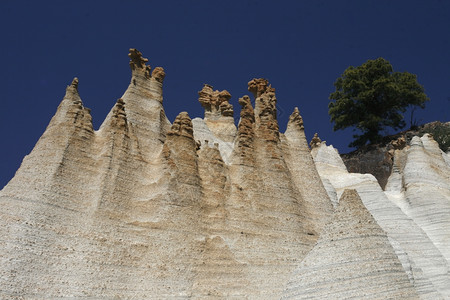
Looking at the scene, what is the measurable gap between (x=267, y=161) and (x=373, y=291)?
7.62m

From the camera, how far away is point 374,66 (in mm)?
42500

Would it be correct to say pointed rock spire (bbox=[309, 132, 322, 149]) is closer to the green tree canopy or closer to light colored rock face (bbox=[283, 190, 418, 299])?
the green tree canopy

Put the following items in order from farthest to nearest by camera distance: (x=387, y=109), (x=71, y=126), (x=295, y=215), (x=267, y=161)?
(x=387, y=109)
(x=267, y=161)
(x=295, y=215)
(x=71, y=126)

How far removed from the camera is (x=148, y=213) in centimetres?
1234

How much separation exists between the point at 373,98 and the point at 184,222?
110 feet

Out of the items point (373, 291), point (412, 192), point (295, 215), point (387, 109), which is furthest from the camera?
point (387, 109)

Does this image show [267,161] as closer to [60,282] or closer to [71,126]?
[71,126]

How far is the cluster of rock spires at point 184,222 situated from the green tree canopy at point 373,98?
75.4 ft

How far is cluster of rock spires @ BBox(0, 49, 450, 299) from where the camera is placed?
9.78 meters

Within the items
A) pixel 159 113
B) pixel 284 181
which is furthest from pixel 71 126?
pixel 284 181

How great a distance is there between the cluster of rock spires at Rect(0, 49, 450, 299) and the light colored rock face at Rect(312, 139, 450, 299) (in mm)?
74

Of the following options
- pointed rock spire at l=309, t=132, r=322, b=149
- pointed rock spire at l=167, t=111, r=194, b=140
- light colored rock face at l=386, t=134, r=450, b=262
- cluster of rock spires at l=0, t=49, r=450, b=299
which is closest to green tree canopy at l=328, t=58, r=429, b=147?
pointed rock spire at l=309, t=132, r=322, b=149

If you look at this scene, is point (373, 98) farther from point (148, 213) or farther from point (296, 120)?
point (148, 213)

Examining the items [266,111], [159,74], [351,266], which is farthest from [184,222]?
[159,74]
